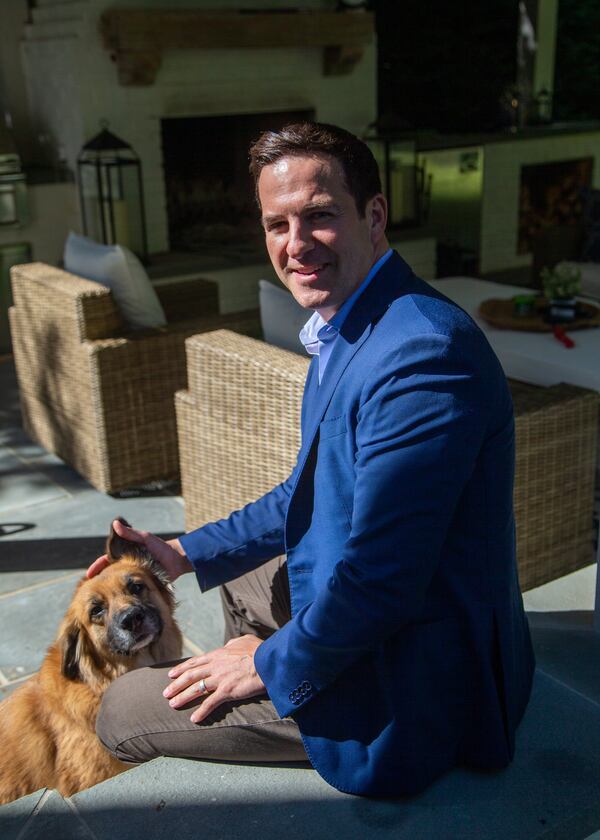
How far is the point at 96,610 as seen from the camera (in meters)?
1.91

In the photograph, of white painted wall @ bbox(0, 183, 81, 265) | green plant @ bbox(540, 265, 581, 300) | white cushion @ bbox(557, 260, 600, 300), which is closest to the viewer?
green plant @ bbox(540, 265, 581, 300)

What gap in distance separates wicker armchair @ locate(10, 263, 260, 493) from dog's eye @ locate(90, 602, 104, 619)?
1.91 metres

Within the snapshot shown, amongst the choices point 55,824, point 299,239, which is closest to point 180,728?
point 55,824

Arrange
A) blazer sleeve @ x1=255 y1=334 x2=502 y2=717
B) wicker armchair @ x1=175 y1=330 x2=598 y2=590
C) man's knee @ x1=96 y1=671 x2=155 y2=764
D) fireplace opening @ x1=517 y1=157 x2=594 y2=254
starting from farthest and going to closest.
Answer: fireplace opening @ x1=517 y1=157 x2=594 y2=254 < wicker armchair @ x1=175 y1=330 x2=598 y2=590 < man's knee @ x1=96 y1=671 x2=155 y2=764 < blazer sleeve @ x1=255 y1=334 x2=502 y2=717

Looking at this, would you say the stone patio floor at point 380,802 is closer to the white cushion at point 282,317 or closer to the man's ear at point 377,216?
the man's ear at point 377,216

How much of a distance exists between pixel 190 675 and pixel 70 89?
5.60m

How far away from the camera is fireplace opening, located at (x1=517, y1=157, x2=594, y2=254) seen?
8.50 m

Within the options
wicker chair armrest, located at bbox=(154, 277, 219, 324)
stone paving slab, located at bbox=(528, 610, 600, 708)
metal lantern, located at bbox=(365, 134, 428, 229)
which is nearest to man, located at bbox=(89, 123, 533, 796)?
stone paving slab, located at bbox=(528, 610, 600, 708)

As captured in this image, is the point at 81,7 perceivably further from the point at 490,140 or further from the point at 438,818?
the point at 438,818

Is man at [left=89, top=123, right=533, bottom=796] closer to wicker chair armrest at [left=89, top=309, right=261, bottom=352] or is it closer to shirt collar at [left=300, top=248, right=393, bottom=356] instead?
shirt collar at [left=300, top=248, right=393, bottom=356]

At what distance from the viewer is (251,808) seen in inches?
56.0

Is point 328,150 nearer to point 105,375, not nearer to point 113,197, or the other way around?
point 105,375

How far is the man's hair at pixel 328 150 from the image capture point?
1365 mm

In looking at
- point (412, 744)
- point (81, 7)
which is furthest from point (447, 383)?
point (81, 7)
